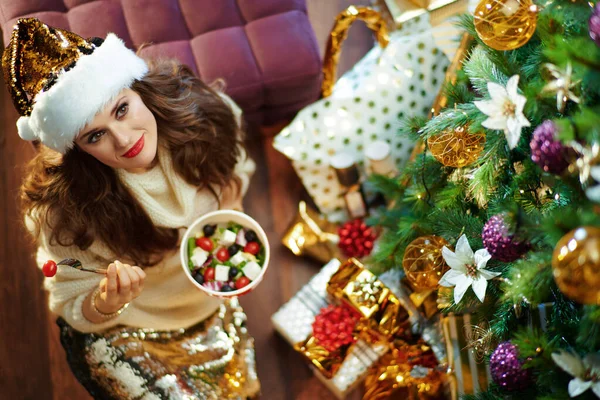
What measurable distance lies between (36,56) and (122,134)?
8.3 inches

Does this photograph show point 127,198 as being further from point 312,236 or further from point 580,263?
point 580,263

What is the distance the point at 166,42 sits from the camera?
5.29 ft

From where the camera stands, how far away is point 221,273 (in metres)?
1.38

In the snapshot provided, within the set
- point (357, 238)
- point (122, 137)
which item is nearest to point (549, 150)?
point (122, 137)

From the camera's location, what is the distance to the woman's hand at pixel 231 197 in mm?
1570

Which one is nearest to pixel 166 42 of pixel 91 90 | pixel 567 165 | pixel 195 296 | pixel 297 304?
pixel 91 90

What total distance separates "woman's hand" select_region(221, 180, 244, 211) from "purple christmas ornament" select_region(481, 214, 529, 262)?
852 mm

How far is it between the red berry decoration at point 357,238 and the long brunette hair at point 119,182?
1.71 ft

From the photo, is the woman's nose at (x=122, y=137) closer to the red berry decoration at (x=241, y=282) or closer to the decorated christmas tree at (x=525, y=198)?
the red berry decoration at (x=241, y=282)

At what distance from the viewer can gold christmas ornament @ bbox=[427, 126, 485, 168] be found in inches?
39.9

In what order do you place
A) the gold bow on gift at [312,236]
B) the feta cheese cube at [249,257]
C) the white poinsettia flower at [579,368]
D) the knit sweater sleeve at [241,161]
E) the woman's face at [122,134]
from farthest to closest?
the gold bow on gift at [312,236] → the knit sweater sleeve at [241,161] → the feta cheese cube at [249,257] → the woman's face at [122,134] → the white poinsettia flower at [579,368]

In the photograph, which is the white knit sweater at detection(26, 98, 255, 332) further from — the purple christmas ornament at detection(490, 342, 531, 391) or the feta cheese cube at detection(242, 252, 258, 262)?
the purple christmas ornament at detection(490, 342, 531, 391)

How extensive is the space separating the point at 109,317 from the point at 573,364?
40.7 inches

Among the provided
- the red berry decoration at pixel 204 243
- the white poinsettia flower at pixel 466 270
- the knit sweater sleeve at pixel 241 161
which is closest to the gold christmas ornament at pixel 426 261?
the white poinsettia flower at pixel 466 270
